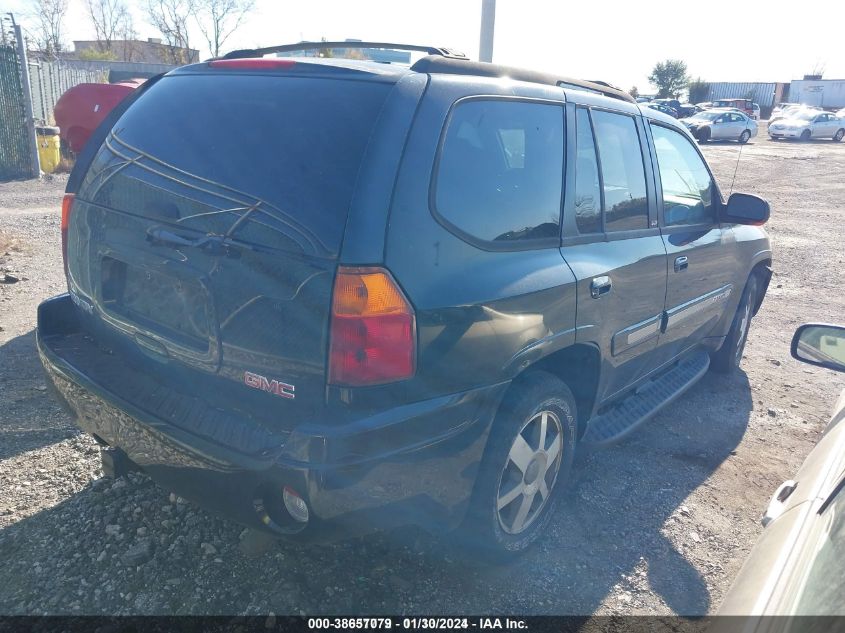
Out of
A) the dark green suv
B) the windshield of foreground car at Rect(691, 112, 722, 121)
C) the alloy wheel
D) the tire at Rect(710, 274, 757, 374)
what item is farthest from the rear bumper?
the windshield of foreground car at Rect(691, 112, 722, 121)

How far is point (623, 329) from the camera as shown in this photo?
332 centimetres

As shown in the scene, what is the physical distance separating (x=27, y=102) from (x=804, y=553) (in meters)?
14.2

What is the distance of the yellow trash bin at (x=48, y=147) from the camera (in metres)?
13.0

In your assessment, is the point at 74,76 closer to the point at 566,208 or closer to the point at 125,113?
the point at 125,113

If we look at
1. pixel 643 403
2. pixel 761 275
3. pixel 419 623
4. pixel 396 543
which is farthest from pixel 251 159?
pixel 761 275

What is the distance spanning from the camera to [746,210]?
442 centimetres

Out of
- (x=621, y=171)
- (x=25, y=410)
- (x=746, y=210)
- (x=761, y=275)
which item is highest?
(x=621, y=171)

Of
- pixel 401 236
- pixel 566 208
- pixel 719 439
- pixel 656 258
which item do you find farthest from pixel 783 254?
pixel 401 236

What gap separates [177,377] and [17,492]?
1394mm

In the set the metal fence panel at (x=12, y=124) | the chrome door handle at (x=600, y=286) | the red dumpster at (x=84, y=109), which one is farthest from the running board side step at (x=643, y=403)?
the metal fence panel at (x=12, y=124)

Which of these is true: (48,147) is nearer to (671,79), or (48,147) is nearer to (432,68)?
(432,68)

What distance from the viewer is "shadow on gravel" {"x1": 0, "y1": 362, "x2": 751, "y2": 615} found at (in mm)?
2611

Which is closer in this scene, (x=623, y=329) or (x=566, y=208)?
(x=566, y=208)

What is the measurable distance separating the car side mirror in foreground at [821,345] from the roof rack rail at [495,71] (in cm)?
151
